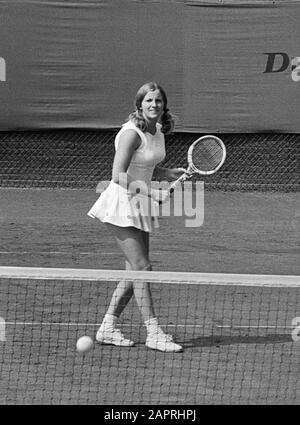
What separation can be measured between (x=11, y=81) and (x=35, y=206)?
188 centimetres

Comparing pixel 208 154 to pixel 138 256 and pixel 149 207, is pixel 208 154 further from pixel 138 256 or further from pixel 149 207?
pixel 138 256

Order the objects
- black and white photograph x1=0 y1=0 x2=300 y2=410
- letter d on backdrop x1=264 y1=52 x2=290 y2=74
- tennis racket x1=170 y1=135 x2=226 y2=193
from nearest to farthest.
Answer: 1. black and white photograph x1=0 y1=0 x2=300 y2=410
2. tennis racket x1=170 y1=135 x2=226 y2=193
3. letter d on backdrop x1=264 y1=52 x2=290 y2=74

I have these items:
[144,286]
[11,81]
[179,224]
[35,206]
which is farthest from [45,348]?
[11,81]

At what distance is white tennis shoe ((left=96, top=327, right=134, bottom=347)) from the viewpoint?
678cm

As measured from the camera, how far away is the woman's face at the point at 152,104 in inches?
262

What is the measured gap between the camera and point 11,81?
14.1 meters

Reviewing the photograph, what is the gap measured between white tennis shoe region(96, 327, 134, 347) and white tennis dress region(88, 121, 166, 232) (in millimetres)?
679

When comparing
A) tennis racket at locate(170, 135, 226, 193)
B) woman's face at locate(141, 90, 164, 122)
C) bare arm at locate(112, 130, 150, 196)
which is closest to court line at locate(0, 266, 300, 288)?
bare arm at locate(112, 130, 150, 196)

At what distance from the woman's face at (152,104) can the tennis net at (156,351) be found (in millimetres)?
1127

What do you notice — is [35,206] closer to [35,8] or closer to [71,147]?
[71,147]

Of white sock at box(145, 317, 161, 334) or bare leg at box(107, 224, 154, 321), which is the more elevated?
bare leg at box(107, 224, 154, 321)

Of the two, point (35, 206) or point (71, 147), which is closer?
point (35, 206)

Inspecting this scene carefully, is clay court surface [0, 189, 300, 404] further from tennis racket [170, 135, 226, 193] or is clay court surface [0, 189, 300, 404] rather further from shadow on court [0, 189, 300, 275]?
tennis racket [170, 135, 226, 193]

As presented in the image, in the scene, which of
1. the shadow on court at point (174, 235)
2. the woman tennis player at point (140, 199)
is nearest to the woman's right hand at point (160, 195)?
the woman tennis player at point (140, 199)
